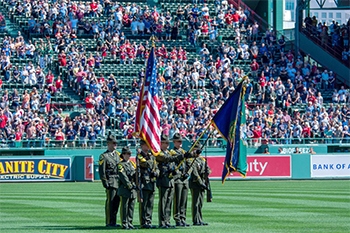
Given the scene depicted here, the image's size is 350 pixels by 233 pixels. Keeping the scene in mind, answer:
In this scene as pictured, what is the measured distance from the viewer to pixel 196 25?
129 ft

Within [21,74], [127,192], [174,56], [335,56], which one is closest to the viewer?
[127,192]

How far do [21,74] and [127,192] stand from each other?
21.9 m

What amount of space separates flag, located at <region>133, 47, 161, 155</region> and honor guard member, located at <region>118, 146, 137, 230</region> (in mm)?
577

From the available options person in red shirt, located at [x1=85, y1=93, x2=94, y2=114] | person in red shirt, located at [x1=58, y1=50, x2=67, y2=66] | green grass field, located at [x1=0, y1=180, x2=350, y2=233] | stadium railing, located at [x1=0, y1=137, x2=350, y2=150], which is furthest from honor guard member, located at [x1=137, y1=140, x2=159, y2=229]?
person in red shirt, located at [x1=58, y1=50, x2=67, y2=66]

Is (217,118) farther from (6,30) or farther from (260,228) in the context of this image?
(6,30)

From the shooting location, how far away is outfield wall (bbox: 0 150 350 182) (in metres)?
27.5


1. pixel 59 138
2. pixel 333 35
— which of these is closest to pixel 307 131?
pixel 333 35

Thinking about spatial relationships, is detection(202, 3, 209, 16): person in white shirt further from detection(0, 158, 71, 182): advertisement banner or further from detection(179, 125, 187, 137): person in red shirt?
detection(0, 158, 71, 182): advertisement banner

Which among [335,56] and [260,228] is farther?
[335,56]

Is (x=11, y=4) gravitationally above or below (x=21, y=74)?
above

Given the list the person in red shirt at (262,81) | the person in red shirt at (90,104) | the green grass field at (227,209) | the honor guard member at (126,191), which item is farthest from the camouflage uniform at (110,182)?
the person in red shirt at (262,81)

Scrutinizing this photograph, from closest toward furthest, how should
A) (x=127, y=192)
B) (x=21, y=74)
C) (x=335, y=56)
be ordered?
(x=127, y=192) → (x=21, y=74) → (x=335, y=56)

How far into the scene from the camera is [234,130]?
41.8 feet

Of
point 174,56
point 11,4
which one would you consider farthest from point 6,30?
point 174,56
